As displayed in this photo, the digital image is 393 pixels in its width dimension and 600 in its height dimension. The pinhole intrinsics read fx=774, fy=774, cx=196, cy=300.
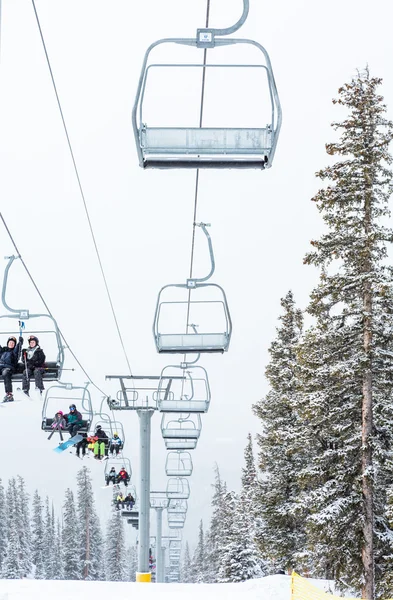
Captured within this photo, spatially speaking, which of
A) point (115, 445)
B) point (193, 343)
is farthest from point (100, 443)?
point (193, 343)

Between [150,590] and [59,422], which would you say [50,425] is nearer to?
[59,422]

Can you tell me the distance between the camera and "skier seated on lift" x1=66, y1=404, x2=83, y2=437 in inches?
840

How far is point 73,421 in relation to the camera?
70.4 feet

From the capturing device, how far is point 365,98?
2220 centimetres

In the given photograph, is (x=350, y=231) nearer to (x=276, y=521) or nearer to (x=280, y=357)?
(x=280, y=357)

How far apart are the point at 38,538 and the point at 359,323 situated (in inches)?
2795

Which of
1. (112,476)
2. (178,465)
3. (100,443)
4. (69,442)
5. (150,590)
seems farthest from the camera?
(178,465)

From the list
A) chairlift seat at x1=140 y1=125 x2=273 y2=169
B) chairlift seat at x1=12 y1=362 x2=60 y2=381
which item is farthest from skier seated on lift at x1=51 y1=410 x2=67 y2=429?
chairlift seat at x1=140 y1=125 x2=273 y2=169

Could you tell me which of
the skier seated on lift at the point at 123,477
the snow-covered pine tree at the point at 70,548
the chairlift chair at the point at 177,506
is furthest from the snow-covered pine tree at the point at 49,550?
the skier seated on lift at the point at 123,477

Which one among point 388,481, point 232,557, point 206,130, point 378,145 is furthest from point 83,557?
point 206,130

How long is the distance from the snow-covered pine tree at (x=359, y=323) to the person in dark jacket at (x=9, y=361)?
8.77m

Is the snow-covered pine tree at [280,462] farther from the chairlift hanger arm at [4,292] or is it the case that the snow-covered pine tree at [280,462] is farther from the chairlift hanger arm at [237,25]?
the chairlift hanger arm at [237,25]

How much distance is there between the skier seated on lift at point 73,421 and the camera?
2134 centimetres

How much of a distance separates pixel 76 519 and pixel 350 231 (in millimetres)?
62029
